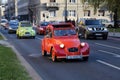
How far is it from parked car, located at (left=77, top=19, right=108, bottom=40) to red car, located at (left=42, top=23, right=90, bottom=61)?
19415 mm

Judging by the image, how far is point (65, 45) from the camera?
17750 millimetres

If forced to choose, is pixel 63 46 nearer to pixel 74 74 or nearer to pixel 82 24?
pixel 74 74

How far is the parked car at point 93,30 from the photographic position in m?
38.9

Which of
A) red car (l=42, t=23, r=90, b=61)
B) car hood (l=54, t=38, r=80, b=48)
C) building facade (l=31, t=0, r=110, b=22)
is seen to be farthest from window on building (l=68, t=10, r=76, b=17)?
car hood (l=54, t=38, r=80, b=48)

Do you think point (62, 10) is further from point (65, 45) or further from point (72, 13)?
point (65, 45)

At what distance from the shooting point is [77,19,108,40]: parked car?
3891 centimetres

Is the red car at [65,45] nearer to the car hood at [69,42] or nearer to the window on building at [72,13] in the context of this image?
the car hood at [69,42]

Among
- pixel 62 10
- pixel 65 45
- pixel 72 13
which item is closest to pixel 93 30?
pixel 65 45

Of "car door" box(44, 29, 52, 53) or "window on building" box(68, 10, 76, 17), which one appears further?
"window on building" box(68, 10, 76, 17)

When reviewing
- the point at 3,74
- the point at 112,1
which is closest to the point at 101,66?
the point at 3,74

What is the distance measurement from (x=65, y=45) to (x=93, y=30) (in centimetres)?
2150

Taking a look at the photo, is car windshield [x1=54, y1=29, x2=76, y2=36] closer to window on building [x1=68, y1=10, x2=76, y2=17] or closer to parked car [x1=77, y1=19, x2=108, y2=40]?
parked car [x1=77, y1=19, x2=108, y2=40]

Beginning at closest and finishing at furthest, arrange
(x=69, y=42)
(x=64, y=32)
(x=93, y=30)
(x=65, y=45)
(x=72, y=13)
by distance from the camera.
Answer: (x=65, y=45)
(x=69, y=42)
(x=64, y=32)
(x=93, y=30)
(x=72, y=13)

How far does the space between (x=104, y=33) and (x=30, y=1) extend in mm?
96248
